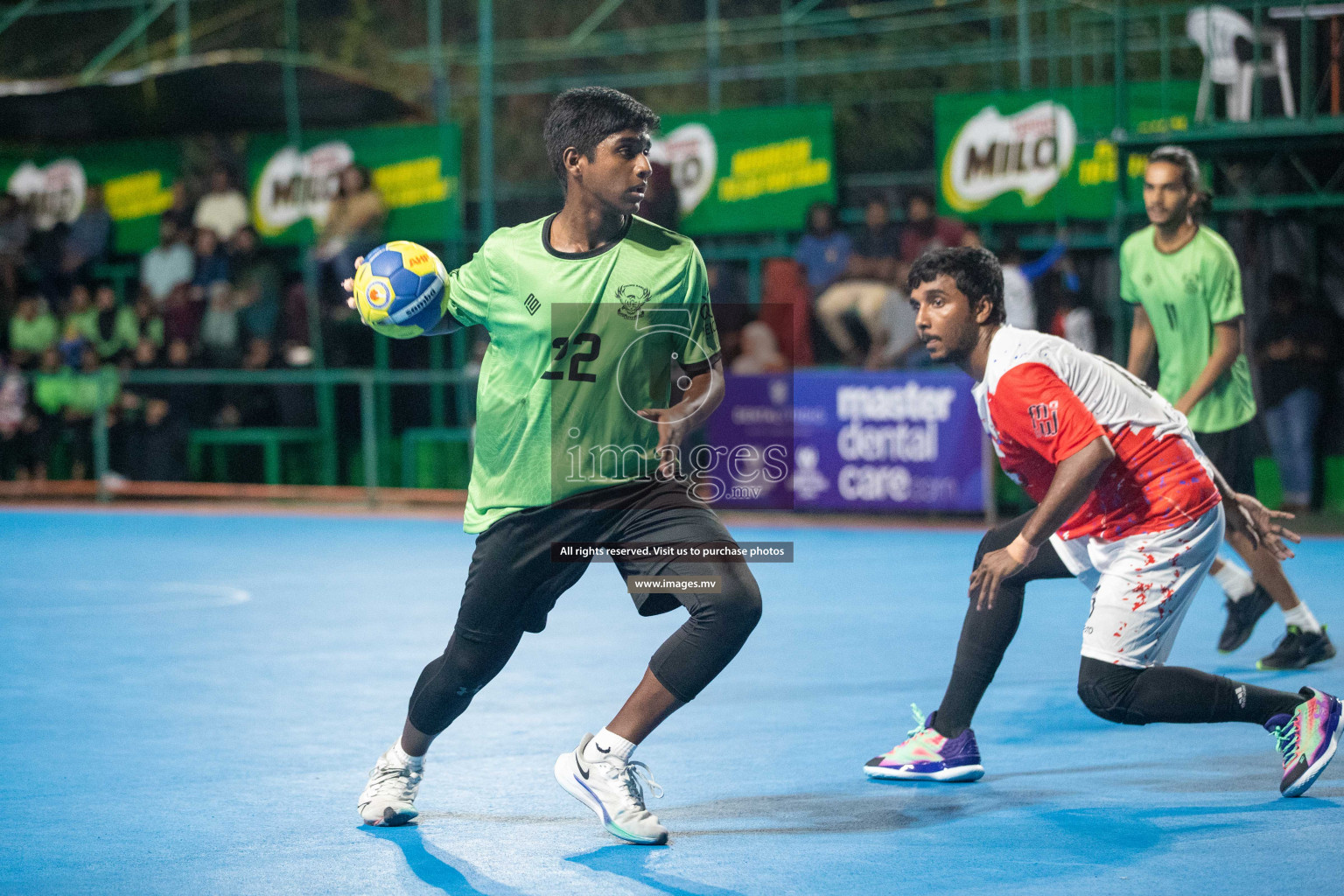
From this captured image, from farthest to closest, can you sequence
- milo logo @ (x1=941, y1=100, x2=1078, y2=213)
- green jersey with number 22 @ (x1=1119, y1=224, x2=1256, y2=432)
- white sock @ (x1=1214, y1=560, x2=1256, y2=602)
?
milo logo @ (x1=941, y1=100, x2=1078, y2=213) < white sock @ (x1=1214, y1=560, x2=1256, y2=602) < green jersey with number 22 @ (x1=1119, y1=224, x2=1256, y2=432)

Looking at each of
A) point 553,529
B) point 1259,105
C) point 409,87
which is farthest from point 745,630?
point 409,87

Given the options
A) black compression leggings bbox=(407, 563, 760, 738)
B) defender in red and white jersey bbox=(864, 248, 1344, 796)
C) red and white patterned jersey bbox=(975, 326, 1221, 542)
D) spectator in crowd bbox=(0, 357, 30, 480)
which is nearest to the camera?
black compression leggings bbox=(407, 563, 760, 738)

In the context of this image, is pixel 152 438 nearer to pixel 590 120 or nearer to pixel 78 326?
pixel 78 326

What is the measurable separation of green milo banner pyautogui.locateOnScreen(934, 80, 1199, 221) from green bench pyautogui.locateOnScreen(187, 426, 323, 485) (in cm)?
678

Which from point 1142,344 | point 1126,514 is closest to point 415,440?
point 1142,344

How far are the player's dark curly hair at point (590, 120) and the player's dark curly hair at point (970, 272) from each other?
1.01 meters

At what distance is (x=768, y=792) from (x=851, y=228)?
12.0m

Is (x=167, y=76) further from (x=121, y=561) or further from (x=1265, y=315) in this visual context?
(x=1265, y=315)

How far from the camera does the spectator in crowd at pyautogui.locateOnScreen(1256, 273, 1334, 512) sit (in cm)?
1434

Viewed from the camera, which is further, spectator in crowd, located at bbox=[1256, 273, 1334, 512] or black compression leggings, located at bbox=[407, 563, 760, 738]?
spectator in crowd, located at bbox=[1256, 273, 1334, 512]

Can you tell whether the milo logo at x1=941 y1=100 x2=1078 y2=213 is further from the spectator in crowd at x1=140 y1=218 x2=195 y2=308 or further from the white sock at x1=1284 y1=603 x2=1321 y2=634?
the white sock at x1=1284 y1=603 x2=1321 y2=634

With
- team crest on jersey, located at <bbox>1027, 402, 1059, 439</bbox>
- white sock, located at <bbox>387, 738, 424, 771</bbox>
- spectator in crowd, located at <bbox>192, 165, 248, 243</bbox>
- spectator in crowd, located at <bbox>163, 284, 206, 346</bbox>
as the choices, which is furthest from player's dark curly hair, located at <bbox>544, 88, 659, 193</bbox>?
spectator in crowd, located at <bbox>192, 165, 248, 243</bbox>

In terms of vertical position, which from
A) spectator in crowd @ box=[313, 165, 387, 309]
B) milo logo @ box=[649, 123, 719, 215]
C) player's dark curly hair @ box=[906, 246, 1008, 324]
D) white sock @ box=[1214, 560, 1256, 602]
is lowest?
white sock @ box=[1214, 560, 1256, 602]

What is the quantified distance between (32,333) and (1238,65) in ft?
42.3
